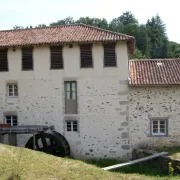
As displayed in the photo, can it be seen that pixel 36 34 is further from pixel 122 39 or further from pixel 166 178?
pixel 166 178

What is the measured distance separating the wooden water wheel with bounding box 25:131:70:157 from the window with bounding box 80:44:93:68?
168 inches

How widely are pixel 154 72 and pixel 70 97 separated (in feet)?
16.6

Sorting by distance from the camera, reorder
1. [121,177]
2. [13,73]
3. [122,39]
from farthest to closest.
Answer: [13,73]
[122,39]
[121,177]

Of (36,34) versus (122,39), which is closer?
(122,39)

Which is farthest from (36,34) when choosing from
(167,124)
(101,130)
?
(167,124)

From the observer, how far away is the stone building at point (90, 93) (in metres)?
19.2

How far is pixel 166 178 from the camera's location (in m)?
14.5

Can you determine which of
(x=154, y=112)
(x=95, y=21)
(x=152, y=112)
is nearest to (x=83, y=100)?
(x=152, y=112)

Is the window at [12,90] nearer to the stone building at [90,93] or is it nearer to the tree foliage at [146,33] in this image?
the stone building at [90,93]

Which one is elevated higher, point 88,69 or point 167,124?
point 88,69

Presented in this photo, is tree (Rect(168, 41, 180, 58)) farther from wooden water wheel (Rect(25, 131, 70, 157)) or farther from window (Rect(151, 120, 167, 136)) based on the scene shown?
wooden water wheel (Rect(25, 131, 70, 157))

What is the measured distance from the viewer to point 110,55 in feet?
64.1

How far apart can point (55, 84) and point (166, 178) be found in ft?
28.1

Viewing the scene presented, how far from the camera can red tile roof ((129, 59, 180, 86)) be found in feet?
62.6
